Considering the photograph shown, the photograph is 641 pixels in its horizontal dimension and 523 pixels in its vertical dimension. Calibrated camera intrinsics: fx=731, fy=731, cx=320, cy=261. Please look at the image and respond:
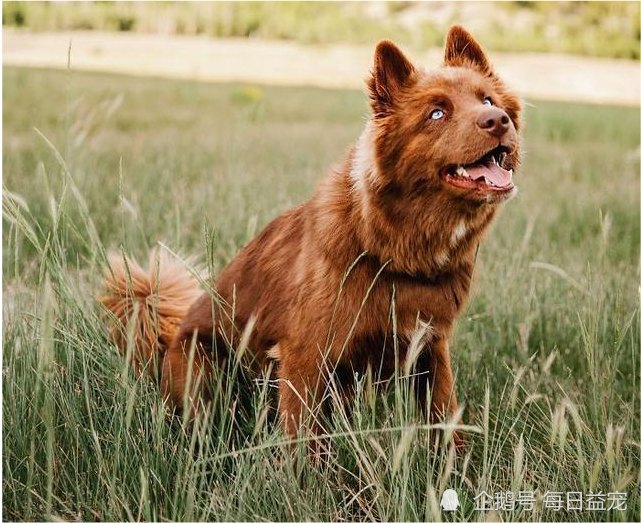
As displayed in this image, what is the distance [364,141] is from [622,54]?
3130cm

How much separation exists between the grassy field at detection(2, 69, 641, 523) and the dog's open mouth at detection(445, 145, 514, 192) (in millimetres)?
342

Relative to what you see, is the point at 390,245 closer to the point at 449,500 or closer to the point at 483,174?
the point at 483,174

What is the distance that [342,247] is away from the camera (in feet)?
7.27

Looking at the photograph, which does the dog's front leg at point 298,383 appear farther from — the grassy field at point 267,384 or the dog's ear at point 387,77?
the dog's ear at point 387,77

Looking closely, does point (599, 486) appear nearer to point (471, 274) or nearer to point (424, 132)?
point (471, 274)

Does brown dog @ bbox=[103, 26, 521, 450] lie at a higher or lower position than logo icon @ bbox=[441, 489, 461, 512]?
higher

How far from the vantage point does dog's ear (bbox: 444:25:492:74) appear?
2.52 metres

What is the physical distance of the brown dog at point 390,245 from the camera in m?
2.15

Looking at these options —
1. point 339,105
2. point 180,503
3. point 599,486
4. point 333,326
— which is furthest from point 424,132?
point 339,105

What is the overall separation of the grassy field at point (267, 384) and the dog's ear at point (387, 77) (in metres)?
0.78

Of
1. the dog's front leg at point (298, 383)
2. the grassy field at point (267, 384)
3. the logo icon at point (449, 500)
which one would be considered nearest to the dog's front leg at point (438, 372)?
the grassy field at point (267, 384)

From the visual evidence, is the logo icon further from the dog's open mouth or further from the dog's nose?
the dog's nose

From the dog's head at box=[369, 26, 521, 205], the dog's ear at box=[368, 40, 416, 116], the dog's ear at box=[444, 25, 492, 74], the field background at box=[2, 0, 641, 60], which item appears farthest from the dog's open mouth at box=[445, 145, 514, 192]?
the field background at box=[2, 0, 641, 60]

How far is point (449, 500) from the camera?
1649mm
